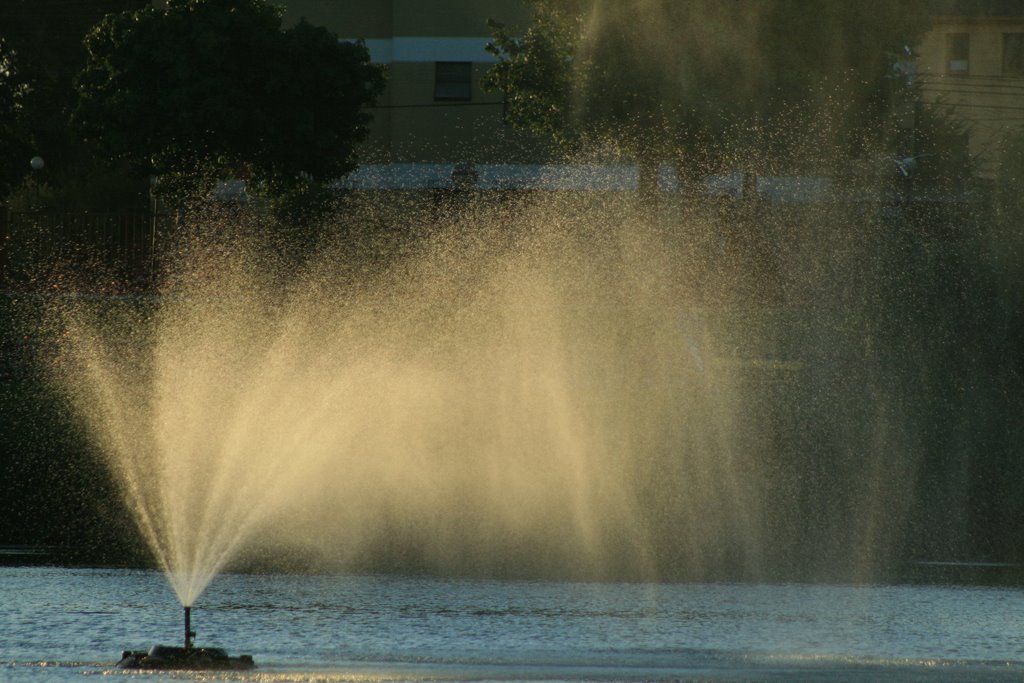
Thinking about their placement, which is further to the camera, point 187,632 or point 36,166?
point 36,166

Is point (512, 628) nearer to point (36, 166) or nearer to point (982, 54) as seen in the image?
point (36, 166)

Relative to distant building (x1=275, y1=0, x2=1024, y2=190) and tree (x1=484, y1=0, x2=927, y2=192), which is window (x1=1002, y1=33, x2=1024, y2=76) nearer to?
distant building (x1=275, y1=0, x2=1024, y2=190)

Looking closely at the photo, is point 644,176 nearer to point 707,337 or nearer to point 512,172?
point 512,172

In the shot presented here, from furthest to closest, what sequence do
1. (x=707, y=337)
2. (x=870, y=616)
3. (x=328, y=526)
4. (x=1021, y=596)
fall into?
(x=707, y=337) → (x=328, y=526) → (x=1021, y=596) → (x=870, y=616)

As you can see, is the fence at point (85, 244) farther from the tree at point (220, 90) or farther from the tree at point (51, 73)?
the tree at point (51, 73)

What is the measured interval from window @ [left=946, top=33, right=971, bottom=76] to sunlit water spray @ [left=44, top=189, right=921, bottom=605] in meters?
29.7

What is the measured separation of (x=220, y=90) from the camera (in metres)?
30.1

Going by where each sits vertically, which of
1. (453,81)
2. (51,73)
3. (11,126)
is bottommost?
(11,126)

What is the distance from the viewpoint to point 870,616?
718cm

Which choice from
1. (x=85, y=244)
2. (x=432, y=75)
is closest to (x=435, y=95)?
(x=432, y=75)

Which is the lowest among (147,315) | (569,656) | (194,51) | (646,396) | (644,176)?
(569,656)

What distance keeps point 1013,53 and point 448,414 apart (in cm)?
4512

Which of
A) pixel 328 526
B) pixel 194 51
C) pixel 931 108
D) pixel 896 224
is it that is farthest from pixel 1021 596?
pixel 931 108

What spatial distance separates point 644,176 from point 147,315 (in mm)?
12501
